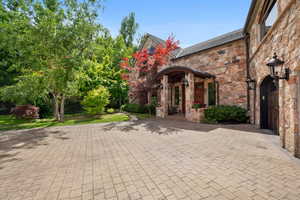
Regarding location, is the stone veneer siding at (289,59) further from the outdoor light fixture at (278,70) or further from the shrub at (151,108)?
the shrub at (151,108)

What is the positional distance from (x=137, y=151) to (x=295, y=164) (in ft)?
12.5

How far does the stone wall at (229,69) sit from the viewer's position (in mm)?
8570

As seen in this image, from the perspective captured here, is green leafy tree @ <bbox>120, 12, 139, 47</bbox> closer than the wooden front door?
No

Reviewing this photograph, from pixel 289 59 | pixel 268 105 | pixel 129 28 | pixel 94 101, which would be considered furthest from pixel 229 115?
Result: pixel 129 28

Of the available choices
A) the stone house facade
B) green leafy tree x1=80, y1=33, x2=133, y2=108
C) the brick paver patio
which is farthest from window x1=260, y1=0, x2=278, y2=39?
green leafy tree x1=80, y1=33, x2=133, y2=108

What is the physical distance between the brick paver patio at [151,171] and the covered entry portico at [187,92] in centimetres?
460

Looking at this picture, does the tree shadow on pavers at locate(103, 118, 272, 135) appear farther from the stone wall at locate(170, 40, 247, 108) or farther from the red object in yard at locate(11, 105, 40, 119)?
the red object in yard at locate(11, 105, 40, 119)

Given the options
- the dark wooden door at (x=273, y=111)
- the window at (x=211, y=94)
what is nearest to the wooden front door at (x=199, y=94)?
the window at (x=211, y=94)

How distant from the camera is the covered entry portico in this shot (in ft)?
29.6

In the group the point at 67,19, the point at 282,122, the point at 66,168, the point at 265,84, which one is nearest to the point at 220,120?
the point at 265,84

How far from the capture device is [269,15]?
5.54 m

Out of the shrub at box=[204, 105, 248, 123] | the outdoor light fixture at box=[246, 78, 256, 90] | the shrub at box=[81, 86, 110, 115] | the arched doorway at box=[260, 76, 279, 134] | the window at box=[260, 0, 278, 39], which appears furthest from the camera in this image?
the shrub at box=[81, 86, 110, 115]

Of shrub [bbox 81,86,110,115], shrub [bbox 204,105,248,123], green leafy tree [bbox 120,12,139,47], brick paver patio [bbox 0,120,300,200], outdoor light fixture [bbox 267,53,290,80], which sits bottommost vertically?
brick paver patio [bbox 0,120,300,200]

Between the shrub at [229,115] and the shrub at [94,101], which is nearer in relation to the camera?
the shrub at [229,115]
